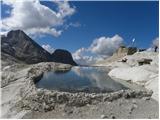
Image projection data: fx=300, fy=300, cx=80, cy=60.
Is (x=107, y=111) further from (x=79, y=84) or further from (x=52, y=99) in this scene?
(x=79, y=84)

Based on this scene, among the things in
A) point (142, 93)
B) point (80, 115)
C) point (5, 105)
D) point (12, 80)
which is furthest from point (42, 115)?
point (12, 80)

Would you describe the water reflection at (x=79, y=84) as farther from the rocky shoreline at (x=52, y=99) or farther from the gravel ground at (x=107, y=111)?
the gravel ground at (x=107, y=111)

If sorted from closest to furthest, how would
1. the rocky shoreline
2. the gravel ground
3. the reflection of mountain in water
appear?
the gravel ground → the rocky shoreline → the reflection of mountain in water

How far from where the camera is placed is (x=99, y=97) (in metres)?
21.2

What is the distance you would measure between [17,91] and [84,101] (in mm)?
6558

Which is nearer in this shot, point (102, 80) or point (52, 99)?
point (52, 99)

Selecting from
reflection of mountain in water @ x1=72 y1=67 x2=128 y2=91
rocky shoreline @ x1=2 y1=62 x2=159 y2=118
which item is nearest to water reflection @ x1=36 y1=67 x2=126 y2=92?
reflection of mountain in water @ x1=72 y1=67 x2=128 y2=91

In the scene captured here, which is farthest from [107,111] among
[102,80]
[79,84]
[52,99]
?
[102,80]

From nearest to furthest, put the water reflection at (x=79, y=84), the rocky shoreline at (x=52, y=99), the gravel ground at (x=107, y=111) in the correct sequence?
the gravel ground at (x=107, y=111) < the rocky shoreline at (x=52, y=99) < the water reflection at (x=79, y=84)

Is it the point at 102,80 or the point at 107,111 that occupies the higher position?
the point at 102,80

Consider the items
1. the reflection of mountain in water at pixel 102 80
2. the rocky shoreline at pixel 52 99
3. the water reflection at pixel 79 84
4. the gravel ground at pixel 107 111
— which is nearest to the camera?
A: the gravel ground at pixel 107 111

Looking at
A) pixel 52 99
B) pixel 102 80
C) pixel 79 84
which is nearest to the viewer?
pixel 52 99

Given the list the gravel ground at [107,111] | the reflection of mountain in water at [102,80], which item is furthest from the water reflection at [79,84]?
the gravel ground at [107,111]

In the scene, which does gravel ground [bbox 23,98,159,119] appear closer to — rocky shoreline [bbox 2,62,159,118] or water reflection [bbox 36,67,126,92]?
rocky shoreline [bbox 2,62,159,118]
